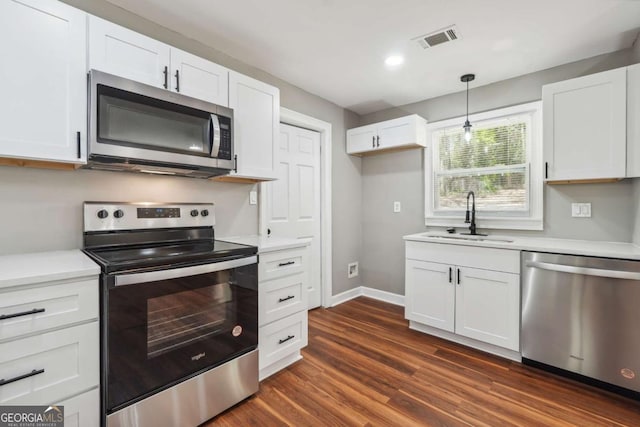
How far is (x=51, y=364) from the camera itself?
1202 mm

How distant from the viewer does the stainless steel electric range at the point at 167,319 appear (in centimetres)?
132

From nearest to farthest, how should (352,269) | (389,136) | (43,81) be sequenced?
(43,81) < (389,136) < (352,269)

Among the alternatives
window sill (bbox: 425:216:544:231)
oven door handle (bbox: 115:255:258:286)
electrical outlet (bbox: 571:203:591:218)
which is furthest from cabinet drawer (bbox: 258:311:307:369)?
electrical outlet (bbox: 571:203:591:218)

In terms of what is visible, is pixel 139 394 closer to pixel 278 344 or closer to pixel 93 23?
pixel 278 344

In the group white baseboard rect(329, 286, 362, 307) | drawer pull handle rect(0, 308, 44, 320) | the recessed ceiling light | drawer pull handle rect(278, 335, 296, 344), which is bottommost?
white baseboard rect(329, 286, 362, 307)

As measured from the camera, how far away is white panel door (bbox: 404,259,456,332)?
102 inches

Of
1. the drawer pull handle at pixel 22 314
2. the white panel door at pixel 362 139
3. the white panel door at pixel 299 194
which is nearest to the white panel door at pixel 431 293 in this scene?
the white panel door at pixel 299 194

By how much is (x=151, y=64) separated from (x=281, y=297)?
5.63 feet

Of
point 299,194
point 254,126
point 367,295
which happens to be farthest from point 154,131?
point 367,295

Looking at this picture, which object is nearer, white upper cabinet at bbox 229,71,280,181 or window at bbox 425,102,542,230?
white upper cabinet at bbox 229,71,280,181

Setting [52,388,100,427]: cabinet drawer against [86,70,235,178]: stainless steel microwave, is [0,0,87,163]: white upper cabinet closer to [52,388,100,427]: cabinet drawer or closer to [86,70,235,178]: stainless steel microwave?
[86,70,235,178]: stainless steel microwave

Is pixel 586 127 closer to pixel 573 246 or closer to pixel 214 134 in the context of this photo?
pixel 573 246

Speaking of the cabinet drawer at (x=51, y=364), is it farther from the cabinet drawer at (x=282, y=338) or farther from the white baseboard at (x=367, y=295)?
the white baseboard at (x=367, y=295)

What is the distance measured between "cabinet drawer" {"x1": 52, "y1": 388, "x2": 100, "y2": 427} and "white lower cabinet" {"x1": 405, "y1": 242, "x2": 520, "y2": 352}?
2428 millimetres
